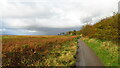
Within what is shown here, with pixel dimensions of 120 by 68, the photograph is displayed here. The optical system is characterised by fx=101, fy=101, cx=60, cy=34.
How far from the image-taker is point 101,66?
22.2 ft

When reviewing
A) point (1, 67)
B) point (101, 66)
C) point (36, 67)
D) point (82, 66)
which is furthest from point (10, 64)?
point (101, 66)

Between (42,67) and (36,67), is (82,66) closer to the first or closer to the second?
(42,67)

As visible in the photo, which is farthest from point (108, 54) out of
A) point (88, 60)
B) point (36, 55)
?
point (36, 55)

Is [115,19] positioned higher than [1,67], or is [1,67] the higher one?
[115,19]

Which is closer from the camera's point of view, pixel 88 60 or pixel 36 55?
pixel 88 60

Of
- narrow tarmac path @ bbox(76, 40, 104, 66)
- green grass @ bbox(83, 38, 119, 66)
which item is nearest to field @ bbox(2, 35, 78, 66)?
narrow tarmac path @ bbox(76, 40, 104, 66)

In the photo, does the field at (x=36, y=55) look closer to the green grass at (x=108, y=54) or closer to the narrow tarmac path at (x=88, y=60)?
the narrow tarmac path at (x=88, y=60)

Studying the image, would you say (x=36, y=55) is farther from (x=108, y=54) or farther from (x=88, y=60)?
(x=108, y=54)

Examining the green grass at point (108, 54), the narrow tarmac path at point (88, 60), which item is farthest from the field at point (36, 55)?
the green grass at point (108, 54)

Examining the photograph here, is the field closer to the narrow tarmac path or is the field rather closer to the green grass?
the narrow tarmac path

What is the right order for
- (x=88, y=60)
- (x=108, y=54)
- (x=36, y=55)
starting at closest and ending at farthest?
(x=88, y=60)
(x=108, y=54)
(x=36, y=55)

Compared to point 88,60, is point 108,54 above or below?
above

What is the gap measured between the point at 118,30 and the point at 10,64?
13722 millimetres

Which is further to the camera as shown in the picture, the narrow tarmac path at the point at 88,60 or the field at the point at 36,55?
the field at the point at 36,55
